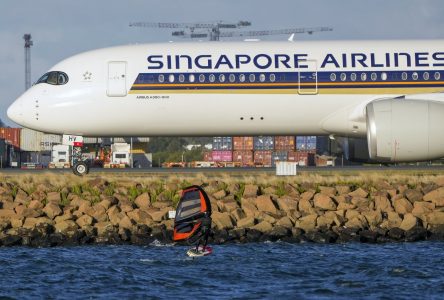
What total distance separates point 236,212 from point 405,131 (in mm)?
7270

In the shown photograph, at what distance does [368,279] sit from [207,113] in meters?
15.5

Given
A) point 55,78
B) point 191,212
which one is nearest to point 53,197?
point 55,78

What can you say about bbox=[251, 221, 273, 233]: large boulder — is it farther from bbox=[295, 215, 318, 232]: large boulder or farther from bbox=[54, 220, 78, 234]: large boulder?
bbox=[54, 220, 78, 234]: large boulder

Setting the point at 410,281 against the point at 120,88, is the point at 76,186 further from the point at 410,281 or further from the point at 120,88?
the point at 410,281

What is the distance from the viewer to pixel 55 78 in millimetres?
40062

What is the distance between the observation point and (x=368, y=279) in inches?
997

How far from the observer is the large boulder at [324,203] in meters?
34.5

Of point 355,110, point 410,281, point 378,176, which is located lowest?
point 410,281

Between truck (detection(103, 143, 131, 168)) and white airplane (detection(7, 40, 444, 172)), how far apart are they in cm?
4147

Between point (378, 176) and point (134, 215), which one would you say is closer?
point (134, 215)

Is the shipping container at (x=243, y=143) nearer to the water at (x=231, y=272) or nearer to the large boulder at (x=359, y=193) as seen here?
the large boulder at (x=359, y=193)

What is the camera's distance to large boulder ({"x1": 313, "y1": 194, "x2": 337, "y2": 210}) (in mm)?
34531

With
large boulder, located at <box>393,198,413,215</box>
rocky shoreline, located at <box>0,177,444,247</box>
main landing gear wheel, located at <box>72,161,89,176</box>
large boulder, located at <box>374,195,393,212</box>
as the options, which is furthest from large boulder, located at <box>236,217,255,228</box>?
main landing gear wheel, located at <box>72,161,89,176</box>

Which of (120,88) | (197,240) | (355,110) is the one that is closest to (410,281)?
(197,240)
